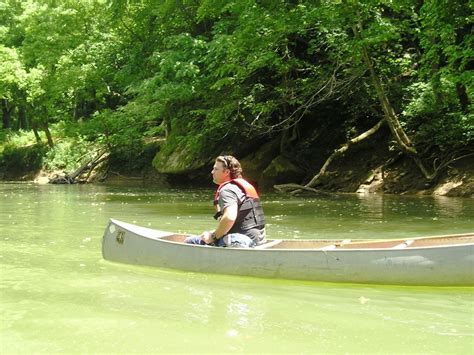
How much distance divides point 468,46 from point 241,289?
10.1 metres

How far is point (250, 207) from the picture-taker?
21.1 feet

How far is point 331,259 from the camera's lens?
589 centimetres

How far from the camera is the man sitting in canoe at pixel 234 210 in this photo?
20.6ft

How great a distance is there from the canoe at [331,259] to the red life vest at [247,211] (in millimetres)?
352

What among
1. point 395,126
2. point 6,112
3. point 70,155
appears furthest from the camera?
point 6,112

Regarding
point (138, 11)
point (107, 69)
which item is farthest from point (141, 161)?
point (138, 11)

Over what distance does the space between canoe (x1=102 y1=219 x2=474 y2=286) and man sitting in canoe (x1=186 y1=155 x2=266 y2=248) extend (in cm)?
22

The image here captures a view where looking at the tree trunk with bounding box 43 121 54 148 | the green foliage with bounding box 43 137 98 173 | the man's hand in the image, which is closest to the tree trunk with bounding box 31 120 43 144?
the tree trunk with bounding box 43 121 54 148

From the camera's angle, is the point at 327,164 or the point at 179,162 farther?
the point at 179,162

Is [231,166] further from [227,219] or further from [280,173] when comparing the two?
[280,173]

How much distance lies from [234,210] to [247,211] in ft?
0.78

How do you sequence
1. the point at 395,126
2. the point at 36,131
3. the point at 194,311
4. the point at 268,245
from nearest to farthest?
the point at 194,311 → the point at 268,245 → the point at 395,126 → the point at 36,131

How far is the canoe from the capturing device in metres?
5.53

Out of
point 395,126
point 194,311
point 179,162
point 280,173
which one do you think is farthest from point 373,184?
point 194,311
